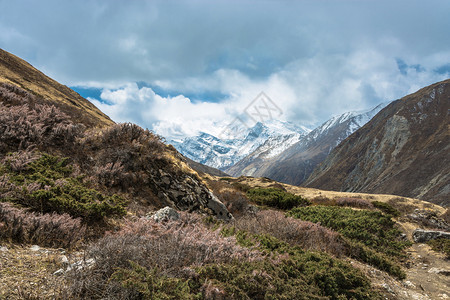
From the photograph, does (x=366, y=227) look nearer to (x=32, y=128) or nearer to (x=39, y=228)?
(x=39, y=228)

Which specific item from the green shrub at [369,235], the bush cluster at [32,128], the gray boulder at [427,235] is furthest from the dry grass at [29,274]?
the gray boulder at [427,235]

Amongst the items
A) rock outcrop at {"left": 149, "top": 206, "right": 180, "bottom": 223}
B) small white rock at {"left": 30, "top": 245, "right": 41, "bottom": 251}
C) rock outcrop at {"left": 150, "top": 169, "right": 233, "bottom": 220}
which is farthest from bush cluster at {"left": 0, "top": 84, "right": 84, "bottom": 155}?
rock outcrop at {"left": 149, "top": 206, "right": 180, "bottom": 223}

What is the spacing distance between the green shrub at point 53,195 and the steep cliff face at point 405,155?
72.8 meters

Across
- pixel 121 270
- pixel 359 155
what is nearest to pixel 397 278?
pixel 121 270

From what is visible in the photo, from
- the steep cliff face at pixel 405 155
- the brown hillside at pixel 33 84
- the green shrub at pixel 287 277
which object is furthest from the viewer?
the steep cliff face at pixel 405 155

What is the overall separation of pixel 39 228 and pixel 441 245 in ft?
47.0

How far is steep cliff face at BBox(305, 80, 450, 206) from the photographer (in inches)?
2825

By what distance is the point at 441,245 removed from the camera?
10.0 metres

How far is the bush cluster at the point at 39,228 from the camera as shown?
11.6 ft

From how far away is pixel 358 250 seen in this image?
7746 mm

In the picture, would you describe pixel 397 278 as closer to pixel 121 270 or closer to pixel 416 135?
pixel 121 270

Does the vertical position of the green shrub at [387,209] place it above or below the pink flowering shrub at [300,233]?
above

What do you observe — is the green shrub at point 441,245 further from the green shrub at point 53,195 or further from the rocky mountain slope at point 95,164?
the green shrub at point 53,195

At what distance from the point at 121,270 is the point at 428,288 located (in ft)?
27.8
